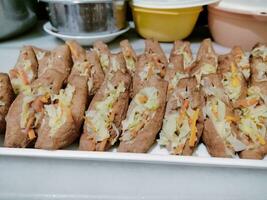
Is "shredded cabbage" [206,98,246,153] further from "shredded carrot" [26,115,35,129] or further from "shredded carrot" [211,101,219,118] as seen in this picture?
"shredded carrot" [26,115,35,129]

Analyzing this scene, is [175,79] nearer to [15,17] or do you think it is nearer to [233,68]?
[233,68]

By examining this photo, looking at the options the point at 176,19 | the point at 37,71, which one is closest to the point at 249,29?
the point at 176,19

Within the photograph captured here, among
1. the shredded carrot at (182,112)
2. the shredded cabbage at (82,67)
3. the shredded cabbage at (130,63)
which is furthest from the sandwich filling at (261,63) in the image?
the shredded cabbage at (82,67)

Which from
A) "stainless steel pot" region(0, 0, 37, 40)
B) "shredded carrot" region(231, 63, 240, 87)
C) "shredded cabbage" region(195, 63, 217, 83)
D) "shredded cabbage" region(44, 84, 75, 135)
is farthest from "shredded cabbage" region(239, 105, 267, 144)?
"stainless steel pot" region(0, 0, 37, 40)

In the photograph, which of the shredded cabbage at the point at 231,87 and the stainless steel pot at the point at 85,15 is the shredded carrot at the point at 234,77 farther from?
the stainless steel pot at the point at 85,15

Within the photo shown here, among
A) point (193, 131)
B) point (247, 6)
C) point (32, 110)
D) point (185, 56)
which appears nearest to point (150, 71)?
point (185, 56)

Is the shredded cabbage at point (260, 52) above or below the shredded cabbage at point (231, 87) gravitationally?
above

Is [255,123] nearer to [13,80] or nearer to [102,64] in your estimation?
[102,64]
